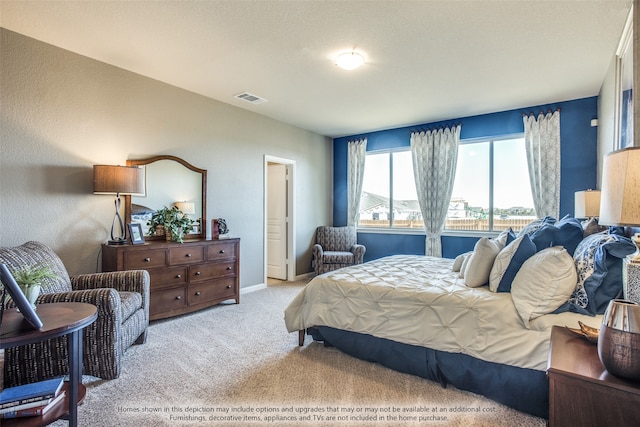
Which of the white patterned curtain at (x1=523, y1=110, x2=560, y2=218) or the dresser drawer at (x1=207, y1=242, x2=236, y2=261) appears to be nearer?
the dresser drawer at (x1=207, y1=242, x2=236, y2=261)

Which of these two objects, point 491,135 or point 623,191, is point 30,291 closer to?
point 623,191

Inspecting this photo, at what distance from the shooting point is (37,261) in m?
2.37

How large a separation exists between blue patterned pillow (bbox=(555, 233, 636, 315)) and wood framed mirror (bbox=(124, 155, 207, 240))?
3732 millimetres

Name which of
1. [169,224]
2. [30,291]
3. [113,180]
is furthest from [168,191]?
[30,291]

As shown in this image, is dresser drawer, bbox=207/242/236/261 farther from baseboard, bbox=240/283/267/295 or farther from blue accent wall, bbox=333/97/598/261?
blue accent wall, bbox=333/97/598/261

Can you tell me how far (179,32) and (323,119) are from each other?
9.24 ft

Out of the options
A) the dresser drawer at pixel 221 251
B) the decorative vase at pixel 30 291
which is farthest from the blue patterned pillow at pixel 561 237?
the dresser drawer at pixel 221 251

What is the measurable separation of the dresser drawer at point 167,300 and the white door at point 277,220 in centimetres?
233

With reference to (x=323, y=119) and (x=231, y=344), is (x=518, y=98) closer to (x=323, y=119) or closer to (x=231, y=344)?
(x=323, y=119)

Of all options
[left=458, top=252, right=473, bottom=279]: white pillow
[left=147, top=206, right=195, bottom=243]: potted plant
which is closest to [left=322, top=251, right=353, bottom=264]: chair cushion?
[left=147, top=206, right=195, bottom=243]: potted plant

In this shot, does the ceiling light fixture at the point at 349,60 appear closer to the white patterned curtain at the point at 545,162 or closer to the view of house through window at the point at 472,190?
the view of house through window at the point at 472,190

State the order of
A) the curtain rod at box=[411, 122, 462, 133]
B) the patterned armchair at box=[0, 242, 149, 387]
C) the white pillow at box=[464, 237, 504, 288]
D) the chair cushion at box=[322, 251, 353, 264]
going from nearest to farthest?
the patterned armchair at box=[0, 242, 149, 387]
the white pillow at box=[464, 237, 504, 288]
the curtain rod at box=[411, 122, 462, 133]
the chair cushion at box=[322, 251, 353, 264]

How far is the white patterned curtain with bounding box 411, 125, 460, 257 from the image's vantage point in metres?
5.19

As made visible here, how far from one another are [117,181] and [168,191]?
2.50ft
